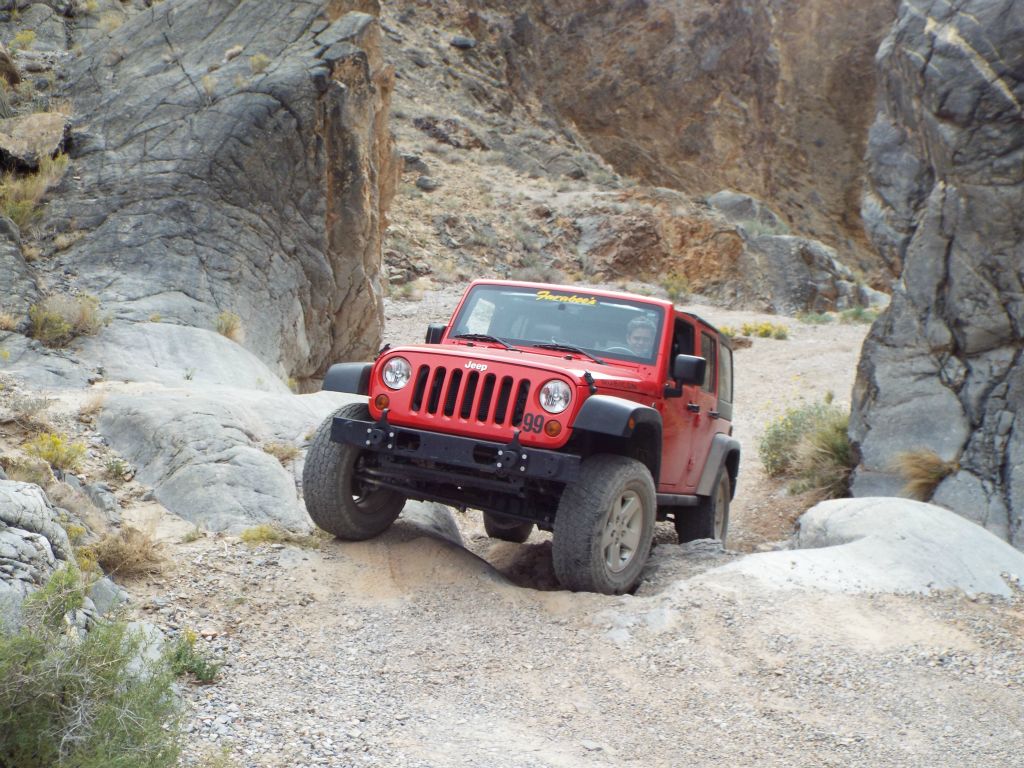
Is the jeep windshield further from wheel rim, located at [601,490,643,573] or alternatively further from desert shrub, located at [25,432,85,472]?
desert shrub, located at [25,432,85,472]

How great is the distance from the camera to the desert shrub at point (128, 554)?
5730mm

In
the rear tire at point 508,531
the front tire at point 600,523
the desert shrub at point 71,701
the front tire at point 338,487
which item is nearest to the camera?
the desert shrub at point 71,701

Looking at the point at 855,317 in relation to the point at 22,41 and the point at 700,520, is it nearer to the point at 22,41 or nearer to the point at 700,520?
the point at 700,520

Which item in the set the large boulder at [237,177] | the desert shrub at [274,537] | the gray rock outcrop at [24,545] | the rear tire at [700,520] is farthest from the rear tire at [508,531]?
the large boulder at [237,177]

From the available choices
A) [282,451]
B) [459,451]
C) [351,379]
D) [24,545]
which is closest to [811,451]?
[282,451]

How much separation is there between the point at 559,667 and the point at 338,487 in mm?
2148

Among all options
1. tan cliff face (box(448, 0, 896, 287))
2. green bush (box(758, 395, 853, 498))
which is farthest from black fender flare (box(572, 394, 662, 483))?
tan cliff face (box(448, 0, 896, 287))

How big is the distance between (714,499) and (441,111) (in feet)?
100

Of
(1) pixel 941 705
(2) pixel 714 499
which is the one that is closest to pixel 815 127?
(2) pixel 714 499

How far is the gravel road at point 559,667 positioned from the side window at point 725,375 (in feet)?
7.69

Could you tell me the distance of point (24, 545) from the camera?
14.2 feet

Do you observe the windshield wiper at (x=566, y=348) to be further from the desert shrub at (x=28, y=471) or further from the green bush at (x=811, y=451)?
the green bush at (x=811, y=451)

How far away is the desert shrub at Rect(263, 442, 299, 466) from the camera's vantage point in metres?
8.36

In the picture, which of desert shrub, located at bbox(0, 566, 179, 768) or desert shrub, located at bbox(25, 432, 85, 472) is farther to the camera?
desert shrub, located at bbox(25, 432, 85, 472)
